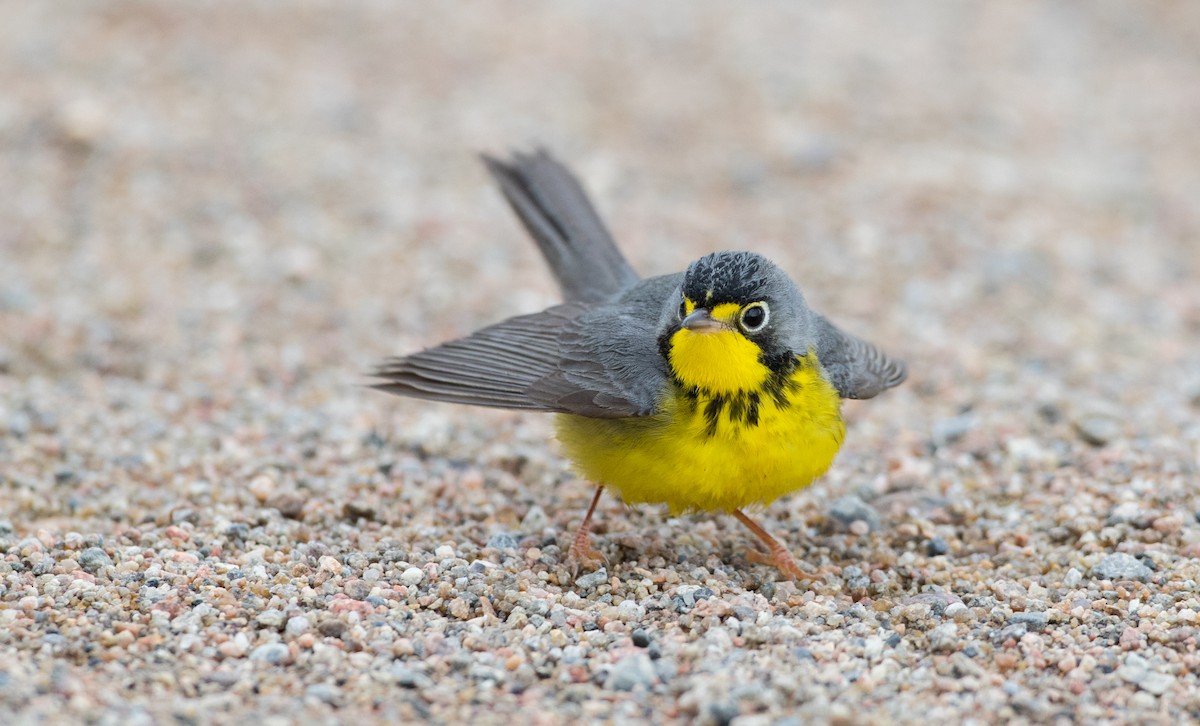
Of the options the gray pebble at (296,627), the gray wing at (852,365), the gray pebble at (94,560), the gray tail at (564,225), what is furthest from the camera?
the gray tail at (564,225)

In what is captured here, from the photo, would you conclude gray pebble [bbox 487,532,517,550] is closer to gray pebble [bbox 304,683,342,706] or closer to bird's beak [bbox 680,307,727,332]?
bird's beak [bbox 680,307,727,332]

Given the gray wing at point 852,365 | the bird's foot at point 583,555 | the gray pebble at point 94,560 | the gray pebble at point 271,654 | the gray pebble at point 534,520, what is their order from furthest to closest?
the gray pebble at point 534,520 → the gray wing at point 852,365 → the bird's foot at point 583,555 → the gray pebble at point 94,560 → the gray pebble at point 271,654

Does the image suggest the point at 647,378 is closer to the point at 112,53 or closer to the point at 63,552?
the point at 63,552

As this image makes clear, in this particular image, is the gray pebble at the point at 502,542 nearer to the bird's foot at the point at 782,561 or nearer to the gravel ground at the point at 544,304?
the gravel ground at the point at 544,304

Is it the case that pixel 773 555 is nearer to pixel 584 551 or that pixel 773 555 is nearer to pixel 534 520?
pixel 584 551

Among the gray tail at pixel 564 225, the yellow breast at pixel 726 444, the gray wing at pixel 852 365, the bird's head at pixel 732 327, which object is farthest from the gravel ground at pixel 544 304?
the gray tail at pixel 564 225

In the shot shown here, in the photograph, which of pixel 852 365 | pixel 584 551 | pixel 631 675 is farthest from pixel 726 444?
pixel 631 675

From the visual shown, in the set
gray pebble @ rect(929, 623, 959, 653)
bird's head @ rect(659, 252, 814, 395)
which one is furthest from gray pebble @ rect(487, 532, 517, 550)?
gray pebble @ rect(929, 623, 959, 653)
